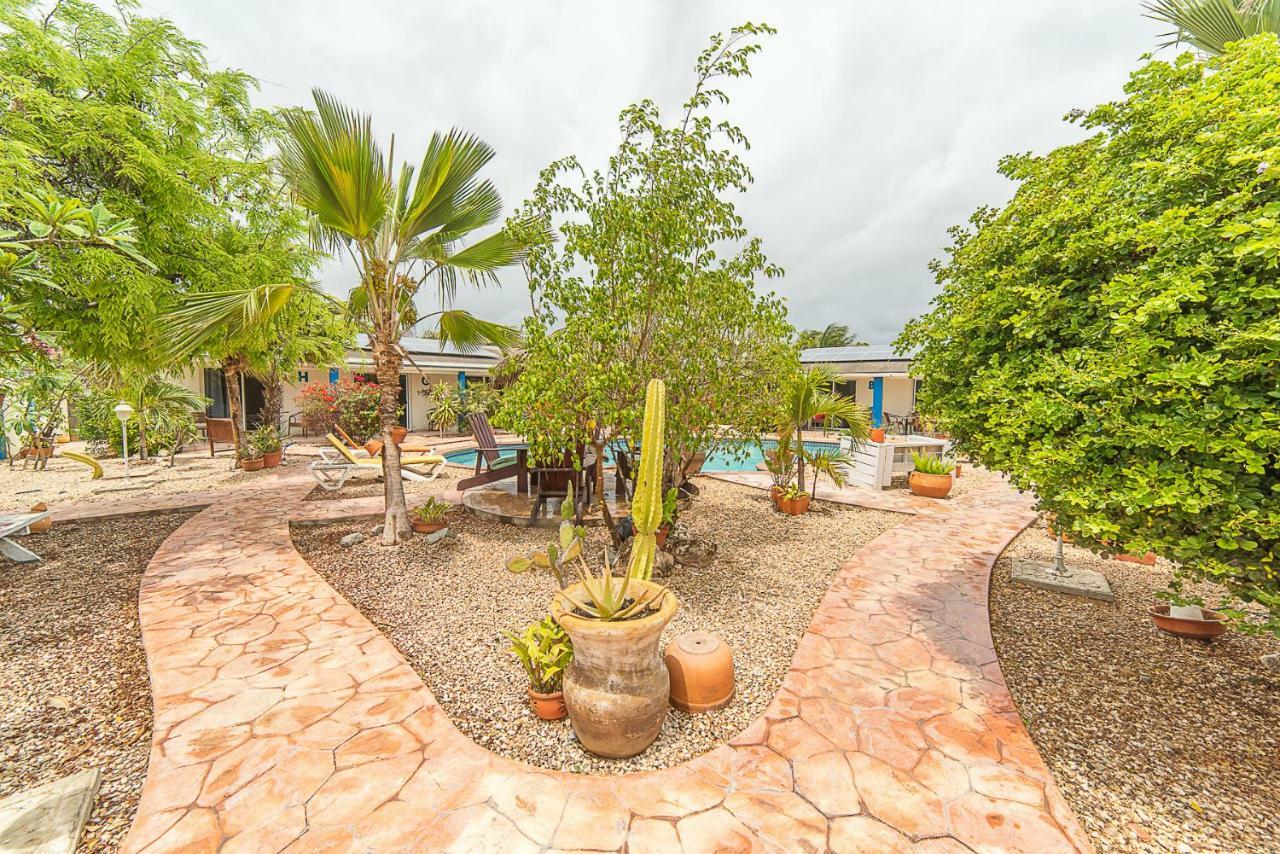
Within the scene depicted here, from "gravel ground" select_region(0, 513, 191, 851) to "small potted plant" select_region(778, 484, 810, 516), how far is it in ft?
23.5

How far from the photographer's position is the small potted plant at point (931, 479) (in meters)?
8.70

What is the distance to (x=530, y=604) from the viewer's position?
13.8 ft

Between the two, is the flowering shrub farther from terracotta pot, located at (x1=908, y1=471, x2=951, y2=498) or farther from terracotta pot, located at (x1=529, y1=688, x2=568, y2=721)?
terracotta pot, located at (x1=908, y1=471, x2=951, y2=498)

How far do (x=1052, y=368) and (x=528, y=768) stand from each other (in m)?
3.55

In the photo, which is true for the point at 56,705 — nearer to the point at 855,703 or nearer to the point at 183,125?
the point at 855,703

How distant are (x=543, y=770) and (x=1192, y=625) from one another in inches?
194

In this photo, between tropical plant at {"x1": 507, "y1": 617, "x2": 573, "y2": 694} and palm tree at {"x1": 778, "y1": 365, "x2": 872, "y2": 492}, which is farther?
palm tree at {"x1": 778, "y1": 365, "x2": 872, "y2": 492}

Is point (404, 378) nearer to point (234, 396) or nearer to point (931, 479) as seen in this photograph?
point (234, 396)

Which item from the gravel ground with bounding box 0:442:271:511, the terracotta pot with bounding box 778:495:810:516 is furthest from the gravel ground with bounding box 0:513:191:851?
the terracotta pot with bounding box 778:495:810:516

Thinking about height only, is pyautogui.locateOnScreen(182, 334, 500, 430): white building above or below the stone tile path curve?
above

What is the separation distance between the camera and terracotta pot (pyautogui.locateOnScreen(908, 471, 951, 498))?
8.70m

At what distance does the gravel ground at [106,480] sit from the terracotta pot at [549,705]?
9.29 meters

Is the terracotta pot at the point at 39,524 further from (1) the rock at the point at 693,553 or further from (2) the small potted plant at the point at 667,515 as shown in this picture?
(1) the rock at the point at 693,553

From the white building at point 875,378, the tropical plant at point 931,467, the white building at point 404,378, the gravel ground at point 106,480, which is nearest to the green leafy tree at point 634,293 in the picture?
the tropical plant at point 931,467
